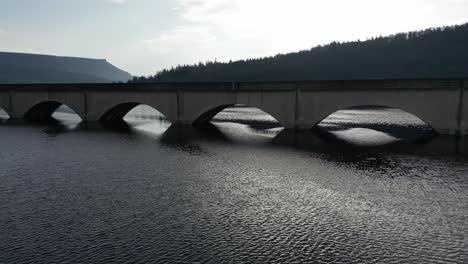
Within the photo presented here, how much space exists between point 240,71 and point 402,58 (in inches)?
3137

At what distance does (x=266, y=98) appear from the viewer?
1905 inches

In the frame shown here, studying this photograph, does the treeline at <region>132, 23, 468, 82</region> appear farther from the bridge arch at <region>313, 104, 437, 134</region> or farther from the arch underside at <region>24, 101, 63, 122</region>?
the arch underside at <region>24, 101, 63, 122</region>

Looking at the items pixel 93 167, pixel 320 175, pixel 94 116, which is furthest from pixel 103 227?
pixel 94 116

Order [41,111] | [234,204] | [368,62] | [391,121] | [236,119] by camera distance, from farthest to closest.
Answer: [368,62]
[236,119]
[41,111]
[391,121]
[234,204]

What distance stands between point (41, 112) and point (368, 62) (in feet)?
478

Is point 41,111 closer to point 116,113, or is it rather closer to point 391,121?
point 116,113

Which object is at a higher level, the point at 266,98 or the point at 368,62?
the point at 368,62

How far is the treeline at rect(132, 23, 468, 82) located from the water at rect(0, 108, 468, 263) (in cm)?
12553

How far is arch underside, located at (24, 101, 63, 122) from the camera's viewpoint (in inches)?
2598

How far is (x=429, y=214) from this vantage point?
17859mm

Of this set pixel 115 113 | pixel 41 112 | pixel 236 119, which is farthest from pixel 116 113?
pixel 236 119

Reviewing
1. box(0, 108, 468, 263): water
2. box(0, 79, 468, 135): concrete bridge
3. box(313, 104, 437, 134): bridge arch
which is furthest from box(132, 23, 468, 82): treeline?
box(0, 108, 468, 263): water

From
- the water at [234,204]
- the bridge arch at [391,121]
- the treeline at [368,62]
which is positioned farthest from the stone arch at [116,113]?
the treeline at [368,62]

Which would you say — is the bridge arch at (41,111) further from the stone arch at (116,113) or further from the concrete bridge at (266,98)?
the stone arch at (116,113)
